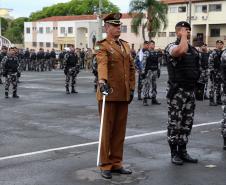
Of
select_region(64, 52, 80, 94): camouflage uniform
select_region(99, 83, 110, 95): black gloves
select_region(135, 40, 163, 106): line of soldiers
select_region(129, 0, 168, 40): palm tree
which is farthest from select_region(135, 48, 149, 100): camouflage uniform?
select_region(129, 0, 168, 40): palm tree

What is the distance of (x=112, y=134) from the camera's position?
6762 mm

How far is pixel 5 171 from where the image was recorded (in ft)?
23.0

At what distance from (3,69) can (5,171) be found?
11.6 m

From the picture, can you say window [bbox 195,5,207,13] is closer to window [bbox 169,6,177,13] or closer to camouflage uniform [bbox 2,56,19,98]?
window [bbox 169,6,177,13]

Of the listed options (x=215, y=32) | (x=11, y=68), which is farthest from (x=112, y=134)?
(x=215, y=32)

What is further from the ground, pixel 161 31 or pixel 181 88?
pixel 161 31

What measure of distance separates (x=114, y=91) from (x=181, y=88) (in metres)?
1.09

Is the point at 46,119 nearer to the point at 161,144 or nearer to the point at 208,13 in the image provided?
the point at 161,144

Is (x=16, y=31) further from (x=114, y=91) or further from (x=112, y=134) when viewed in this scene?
(x=114, y=91)

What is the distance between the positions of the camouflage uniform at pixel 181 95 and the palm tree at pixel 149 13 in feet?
147

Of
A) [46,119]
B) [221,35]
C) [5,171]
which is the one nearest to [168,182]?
[5,171]

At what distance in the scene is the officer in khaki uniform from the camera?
657cm

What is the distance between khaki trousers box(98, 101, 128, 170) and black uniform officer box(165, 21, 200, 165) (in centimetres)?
86

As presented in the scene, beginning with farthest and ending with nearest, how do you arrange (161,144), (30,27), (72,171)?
(30,27) < (161,144) < (72,171)
